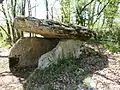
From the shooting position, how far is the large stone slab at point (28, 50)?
8.54 m

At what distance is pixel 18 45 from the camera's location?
8555mm

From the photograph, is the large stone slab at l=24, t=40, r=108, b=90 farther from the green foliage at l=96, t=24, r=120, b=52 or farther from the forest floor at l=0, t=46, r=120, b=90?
the green foliage at l=96, t=24, r=120, b=52

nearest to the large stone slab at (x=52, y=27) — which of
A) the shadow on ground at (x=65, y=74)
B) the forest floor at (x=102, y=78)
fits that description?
the shadow on ground at (x=65, y=74)

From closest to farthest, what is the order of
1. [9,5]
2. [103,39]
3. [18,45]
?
[18,45] < [103,39] < [9,5]

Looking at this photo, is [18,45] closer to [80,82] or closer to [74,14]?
[80,82]

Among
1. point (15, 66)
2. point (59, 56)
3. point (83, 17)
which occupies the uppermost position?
point (83, 17)

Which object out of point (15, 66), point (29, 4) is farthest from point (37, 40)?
point (29, 4)

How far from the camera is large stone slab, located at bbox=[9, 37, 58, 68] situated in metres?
8.54

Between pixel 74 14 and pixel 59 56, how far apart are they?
598cm

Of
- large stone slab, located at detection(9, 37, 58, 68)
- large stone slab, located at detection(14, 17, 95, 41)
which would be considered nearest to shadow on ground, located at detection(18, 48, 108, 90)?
large stone slab, located at detection(14, 17, 95, 41)

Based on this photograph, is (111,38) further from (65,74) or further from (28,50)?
(65,74)

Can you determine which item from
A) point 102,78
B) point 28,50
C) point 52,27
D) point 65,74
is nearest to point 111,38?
point 28,50

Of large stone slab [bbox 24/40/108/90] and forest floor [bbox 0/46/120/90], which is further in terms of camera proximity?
forest floor [bbox 0/46/120/90]

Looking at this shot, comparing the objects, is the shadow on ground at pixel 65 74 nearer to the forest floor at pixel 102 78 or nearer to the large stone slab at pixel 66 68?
the large stone slab at pixel 66 68
